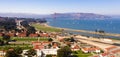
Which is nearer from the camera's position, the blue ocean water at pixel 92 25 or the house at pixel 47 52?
the house at pixel 47 52

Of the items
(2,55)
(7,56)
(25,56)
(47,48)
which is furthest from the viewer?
(47,48)

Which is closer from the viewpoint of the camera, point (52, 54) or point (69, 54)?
point (69, 54)

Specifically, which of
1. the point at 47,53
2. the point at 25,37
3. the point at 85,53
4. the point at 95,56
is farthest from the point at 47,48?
the point at 25,37

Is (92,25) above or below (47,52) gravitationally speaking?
below

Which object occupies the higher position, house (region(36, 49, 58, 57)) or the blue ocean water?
house (region(36, 49, 58, 57))

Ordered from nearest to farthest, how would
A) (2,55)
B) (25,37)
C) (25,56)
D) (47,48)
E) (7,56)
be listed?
(7,56) < (25,56) < (2,55) < (47,48) < (25,37)

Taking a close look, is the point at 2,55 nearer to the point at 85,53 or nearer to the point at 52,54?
the point at 52,54

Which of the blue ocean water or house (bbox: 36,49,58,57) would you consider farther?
the blue ocean water

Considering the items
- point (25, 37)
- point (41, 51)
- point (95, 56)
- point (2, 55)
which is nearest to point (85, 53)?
point (95, 56)

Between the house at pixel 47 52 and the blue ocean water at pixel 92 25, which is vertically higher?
the house at pixel 47 52

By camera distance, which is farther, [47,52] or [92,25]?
[92,25]
